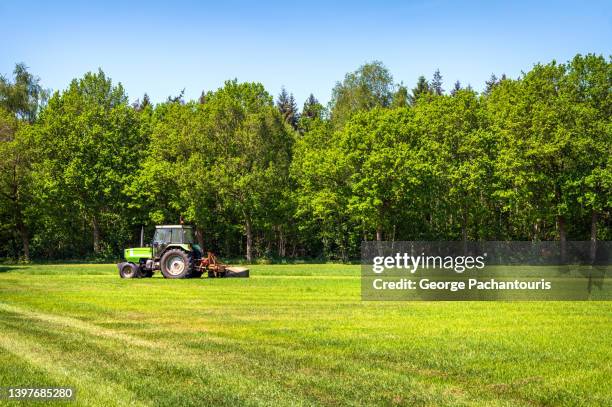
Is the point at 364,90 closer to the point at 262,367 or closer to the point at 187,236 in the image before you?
the point at 187,236

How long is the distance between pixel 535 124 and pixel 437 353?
38.6m

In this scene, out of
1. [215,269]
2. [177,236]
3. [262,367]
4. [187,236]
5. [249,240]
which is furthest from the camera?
[249,240]

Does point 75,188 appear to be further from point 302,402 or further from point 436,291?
point 302,402

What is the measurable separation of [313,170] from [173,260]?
81.1 feet

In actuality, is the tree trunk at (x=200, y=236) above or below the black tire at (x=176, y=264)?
above

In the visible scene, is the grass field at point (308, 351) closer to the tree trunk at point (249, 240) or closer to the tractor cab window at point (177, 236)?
the tractor cab window at point (177, 236)

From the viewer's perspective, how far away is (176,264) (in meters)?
32.2

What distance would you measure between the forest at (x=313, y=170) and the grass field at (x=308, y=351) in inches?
1123

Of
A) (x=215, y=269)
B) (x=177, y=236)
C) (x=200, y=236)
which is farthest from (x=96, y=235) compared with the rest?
(x=215, y=269)

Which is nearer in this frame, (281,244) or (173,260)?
(173,260)

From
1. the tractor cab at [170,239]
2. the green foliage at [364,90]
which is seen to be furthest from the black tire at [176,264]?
the green foliage at [364,90]

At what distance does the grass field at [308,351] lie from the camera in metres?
9.23

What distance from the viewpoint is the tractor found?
32000mm

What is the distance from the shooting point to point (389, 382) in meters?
9.81
